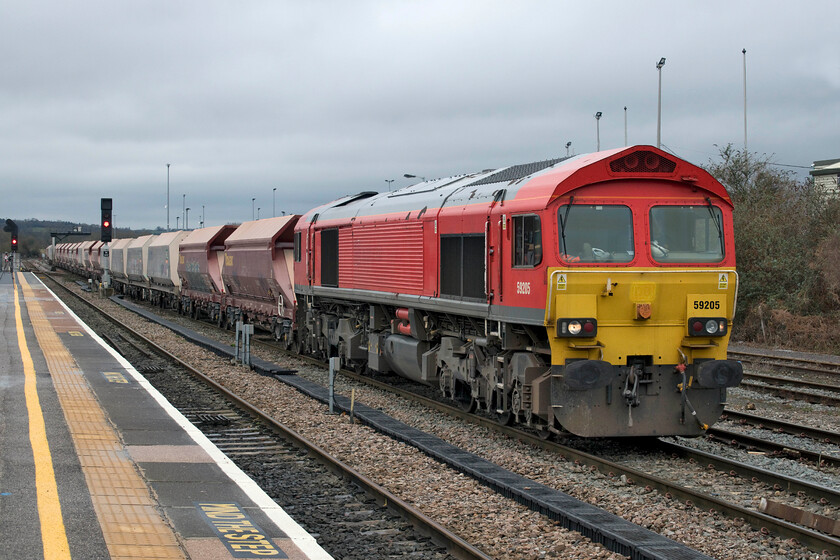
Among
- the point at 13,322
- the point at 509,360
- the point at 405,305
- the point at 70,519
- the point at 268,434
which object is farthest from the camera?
the point at 13,322

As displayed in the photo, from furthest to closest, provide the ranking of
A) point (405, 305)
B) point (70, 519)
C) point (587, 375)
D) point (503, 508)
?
point (405, 305) → point (587, 375) → point (503, 508) → point (70, 519)

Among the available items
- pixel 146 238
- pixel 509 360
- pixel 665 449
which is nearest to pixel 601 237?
pixel 509 360

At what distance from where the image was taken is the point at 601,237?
36.2 feet

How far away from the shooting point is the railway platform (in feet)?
23.9

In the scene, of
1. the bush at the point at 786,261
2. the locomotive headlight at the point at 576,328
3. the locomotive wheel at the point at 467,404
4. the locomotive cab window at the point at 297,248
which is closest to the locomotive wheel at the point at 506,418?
the locomotive wheel at the point at 467,404

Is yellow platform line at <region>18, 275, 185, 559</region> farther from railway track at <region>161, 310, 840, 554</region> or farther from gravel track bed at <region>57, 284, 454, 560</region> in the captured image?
railway track at <region>161, 310, 840, 554</region>

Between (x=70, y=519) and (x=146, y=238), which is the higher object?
(x=146, y=238)

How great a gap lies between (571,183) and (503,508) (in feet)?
13.5

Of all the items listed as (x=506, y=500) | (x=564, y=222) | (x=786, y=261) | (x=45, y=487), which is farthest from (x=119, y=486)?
(x=786, y=261)

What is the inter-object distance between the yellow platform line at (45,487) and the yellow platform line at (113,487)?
0.33 m

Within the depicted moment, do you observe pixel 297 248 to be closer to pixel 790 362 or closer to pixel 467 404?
pixel 467 404

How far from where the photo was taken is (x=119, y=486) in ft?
29.9

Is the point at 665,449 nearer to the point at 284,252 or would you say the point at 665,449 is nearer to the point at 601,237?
the point at 601,237

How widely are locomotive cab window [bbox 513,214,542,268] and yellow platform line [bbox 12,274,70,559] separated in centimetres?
592
